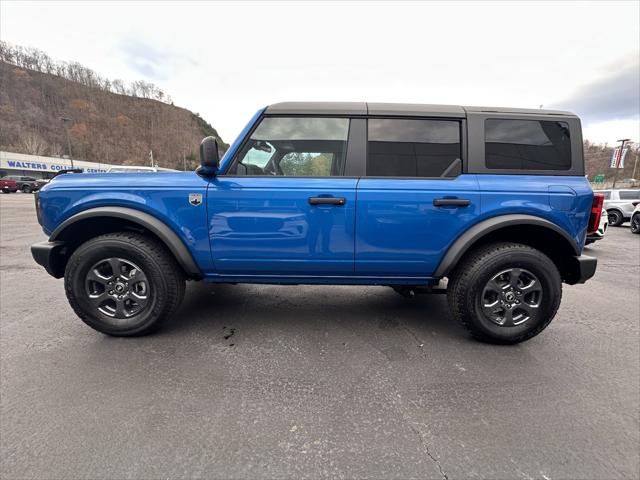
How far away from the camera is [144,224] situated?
2494 millimetres

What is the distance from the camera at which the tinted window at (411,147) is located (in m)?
2.59

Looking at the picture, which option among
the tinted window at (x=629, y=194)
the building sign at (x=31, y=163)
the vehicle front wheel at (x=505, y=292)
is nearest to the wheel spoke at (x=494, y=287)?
the vehicle front wheel at (x=505, y=292)

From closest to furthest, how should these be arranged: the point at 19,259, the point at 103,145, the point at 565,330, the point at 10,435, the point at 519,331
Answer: the point at 10,435, the point at 519,331, the point at 565,330, the point at 19,259, the point at 103,145

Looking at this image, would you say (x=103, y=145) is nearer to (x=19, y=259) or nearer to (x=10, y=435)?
(x=19, y=259)

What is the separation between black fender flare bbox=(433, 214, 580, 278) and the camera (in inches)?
A: 96.3

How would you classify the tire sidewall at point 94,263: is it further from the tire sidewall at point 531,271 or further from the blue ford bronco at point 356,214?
the tire sidewall at point 531,271

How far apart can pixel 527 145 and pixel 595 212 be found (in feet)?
2.69

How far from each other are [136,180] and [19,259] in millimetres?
4539

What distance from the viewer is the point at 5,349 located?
2.44 meters

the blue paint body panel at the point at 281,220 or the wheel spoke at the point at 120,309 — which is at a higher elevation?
the blue paint body panel at the point at 281,220

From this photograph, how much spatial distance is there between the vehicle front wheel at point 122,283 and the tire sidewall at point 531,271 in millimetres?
2561

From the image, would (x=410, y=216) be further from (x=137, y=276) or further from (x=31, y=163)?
(x=31, y=163)

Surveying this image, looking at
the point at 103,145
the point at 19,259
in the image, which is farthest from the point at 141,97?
the point at 19,259

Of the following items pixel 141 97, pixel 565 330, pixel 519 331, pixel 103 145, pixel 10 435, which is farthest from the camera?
pixel 141 97
